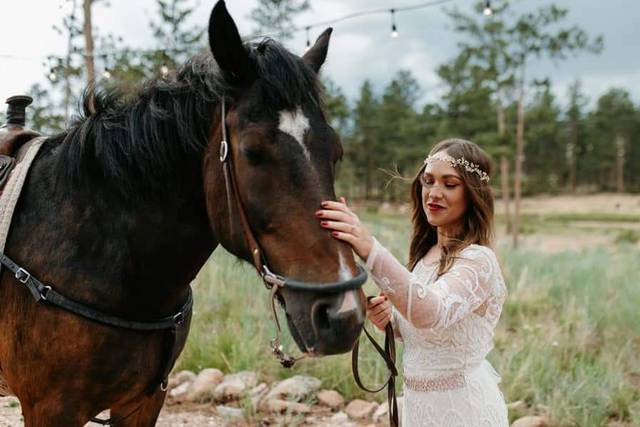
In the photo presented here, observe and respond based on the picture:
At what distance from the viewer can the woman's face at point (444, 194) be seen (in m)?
2.04

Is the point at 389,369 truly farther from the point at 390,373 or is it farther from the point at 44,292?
the point at 44,292

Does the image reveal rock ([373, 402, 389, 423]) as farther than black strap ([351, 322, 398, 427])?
Yes

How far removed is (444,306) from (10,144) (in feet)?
6.03

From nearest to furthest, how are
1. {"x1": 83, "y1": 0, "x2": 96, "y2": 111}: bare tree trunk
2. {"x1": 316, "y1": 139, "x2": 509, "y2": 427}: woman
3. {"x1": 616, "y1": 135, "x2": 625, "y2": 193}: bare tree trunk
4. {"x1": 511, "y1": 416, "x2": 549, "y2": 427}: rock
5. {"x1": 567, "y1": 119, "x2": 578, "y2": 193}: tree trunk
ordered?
{"x1": 316, "y1": 139, "x2": 509, "y2": 427}: woman
{"x1": 511, "y1": 416, "x2": 549, "y2": 427}: rock
{"x1": 83, "y1": 0, "x2": 96, "y2": 111}: bare tree trunk
{"x1": 616, "y1": 135, "x2": 625, "y2": 193}: bare tree trunk
{"x1": 567, "y1": 119, "x2": 578, "y2": 193}: tree trunk

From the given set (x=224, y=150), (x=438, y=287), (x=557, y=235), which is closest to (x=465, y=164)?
(x=438, y=287)

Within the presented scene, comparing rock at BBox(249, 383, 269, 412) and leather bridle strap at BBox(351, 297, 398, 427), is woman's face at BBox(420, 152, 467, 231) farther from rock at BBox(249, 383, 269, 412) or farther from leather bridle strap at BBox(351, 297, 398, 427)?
rock at BBox(249, 383, 269, 412)

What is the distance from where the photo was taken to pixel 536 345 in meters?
4.34

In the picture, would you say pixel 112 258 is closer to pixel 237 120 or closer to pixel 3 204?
pixel 3 204

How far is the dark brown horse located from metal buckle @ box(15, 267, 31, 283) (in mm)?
43

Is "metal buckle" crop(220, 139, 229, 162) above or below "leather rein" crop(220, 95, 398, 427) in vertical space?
above

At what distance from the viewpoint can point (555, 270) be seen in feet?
26.3

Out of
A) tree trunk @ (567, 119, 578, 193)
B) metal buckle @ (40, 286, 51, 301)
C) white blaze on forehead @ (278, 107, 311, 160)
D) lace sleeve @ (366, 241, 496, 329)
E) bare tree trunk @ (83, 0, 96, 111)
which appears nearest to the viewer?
white blaze on forehead @ (278, 107, 311, 160)

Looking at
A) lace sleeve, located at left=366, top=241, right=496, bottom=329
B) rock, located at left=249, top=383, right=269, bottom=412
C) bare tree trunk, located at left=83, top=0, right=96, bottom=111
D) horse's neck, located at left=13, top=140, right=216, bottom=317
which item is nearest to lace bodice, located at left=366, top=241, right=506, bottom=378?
lace sleeve, located at left=366, top=241, right=496, bottom=329

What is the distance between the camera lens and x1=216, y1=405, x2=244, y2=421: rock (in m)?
3.75
